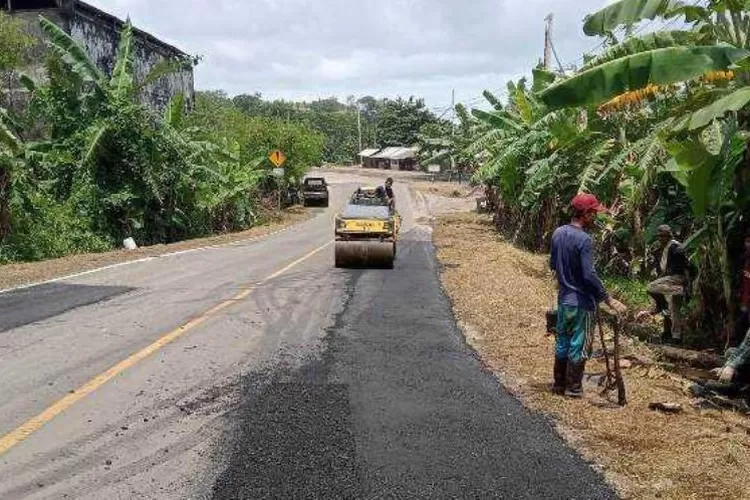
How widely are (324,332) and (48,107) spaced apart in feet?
60.3

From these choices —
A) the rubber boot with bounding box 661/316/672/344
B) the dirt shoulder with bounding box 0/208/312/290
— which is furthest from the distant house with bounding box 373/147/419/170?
the rubber boot with bounding box 661/316/672/344

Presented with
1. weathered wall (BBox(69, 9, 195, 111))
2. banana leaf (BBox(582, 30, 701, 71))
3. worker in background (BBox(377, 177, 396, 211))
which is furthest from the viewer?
weathered wall (BBox(69, 9, 195, 111))

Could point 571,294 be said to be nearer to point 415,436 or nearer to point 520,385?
point 520,385

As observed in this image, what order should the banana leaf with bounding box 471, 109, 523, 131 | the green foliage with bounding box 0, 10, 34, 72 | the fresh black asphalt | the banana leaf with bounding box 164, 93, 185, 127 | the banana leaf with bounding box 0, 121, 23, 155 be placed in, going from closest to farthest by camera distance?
the fresh black asphalt → the banana leaf with bounding box 0, 121, 23, 155 → the banana leaf with bounding box 471, 109, 523, 131 → the green foliage with bounding box 0, 10, 34, 72 → the banana leaf with bounding box 164, 93, 185, 127

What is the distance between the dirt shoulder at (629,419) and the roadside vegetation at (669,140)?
1854 mm

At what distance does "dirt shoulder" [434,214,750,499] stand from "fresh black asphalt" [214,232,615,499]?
0.91 ft

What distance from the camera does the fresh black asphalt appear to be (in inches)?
197

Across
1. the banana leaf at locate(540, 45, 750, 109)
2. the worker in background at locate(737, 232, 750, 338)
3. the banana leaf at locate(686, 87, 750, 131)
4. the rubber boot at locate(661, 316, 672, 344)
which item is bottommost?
the rubber boot at locate(661, 316, 672, 344)

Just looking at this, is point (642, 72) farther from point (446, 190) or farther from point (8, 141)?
point (446, 190)

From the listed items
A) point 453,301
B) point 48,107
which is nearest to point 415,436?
point 453,301

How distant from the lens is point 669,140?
354 inches

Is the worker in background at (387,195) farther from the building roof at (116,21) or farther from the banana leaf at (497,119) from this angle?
the building roof at (116,21)

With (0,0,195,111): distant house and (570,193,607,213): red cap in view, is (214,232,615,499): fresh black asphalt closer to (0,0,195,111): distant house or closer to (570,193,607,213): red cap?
(570,193,607,213): red cap

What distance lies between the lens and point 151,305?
1174 centimetres
